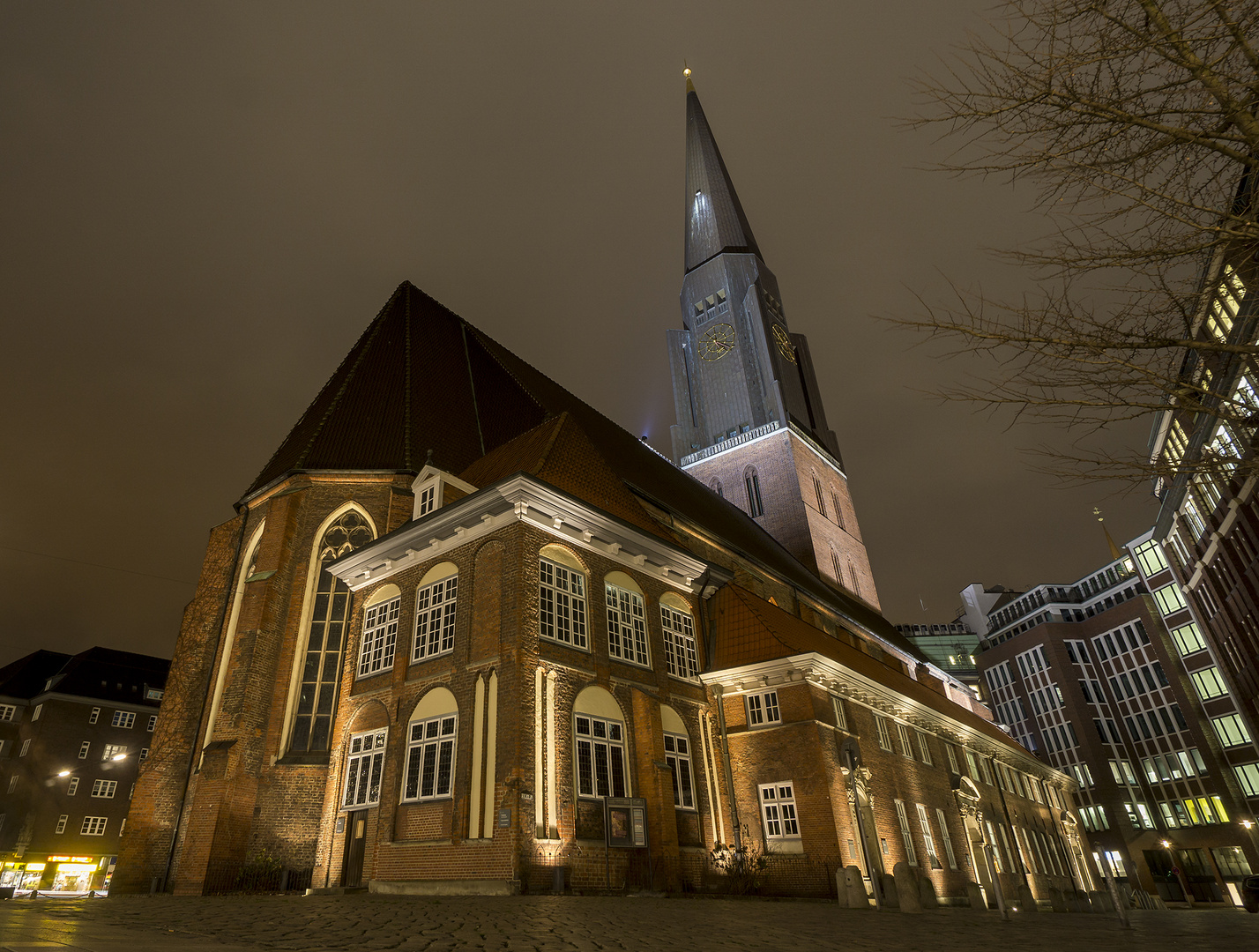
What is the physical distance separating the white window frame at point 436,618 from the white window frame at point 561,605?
2.10 meters

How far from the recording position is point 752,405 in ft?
174

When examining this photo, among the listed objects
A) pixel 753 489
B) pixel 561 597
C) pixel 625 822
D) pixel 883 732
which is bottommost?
pixel 625 822

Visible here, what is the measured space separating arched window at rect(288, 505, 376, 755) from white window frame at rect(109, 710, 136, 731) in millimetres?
44001

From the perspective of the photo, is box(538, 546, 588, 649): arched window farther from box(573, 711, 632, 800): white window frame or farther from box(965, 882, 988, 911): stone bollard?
box(965, 882, 988, 911): stone bollard

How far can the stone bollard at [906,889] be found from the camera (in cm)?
1416

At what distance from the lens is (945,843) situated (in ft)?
76.3

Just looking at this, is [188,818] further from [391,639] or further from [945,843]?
[945,843]

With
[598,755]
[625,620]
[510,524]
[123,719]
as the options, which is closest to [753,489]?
[625,620]

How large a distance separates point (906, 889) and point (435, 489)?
47.2ft

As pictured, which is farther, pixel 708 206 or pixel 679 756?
pixel 708 206

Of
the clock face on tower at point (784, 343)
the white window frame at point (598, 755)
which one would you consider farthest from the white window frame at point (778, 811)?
the clock face on tower at point (784, 343)

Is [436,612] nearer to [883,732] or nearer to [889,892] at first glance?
[889,892]

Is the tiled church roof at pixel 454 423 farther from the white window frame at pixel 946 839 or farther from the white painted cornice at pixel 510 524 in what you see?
the white window frame at pixel 946 839

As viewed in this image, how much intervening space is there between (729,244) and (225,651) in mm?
50416
